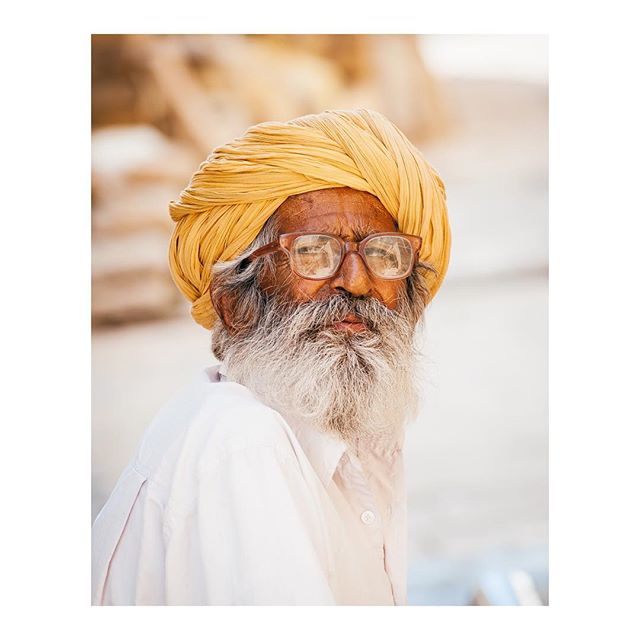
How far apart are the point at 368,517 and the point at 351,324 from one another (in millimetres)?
577

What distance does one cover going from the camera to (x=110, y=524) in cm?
267

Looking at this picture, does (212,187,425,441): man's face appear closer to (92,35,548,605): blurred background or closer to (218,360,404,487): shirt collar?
(218,360,404,487): shirt collar

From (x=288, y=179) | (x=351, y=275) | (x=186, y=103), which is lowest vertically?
(x=351, y=275)

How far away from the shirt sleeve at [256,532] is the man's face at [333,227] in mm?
490

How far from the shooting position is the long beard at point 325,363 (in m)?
2.58

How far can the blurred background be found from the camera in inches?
112

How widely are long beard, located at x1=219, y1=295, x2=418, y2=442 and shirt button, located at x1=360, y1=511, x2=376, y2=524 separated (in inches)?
8.7

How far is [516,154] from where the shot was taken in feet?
Answer: 9.51

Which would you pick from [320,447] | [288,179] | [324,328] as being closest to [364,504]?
[320,447]

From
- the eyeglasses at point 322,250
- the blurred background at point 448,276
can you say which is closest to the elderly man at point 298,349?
the eyeglasses at point 322,250

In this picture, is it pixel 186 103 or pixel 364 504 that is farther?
pixel 186 103

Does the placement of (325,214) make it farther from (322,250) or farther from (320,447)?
(320,447)

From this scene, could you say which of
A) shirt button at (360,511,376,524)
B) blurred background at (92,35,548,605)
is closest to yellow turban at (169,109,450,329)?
blurred background at (92,35,548,605)

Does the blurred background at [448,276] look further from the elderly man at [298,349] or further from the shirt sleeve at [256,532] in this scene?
the shirt sleeve at [256,532]
